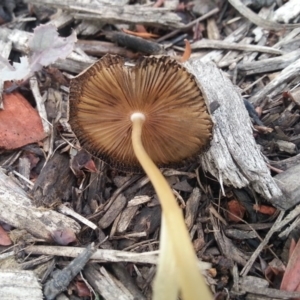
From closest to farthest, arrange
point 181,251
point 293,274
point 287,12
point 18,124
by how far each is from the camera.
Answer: point 181,251, point 293,274, point 18,124, point 287,12

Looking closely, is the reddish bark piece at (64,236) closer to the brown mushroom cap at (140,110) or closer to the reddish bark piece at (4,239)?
the reddish bark piece at (4,239)

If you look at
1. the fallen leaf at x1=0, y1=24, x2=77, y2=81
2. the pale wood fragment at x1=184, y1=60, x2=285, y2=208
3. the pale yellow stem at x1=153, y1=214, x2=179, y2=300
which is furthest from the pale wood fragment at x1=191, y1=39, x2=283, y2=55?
the pale yellow stem at x1=153, y1=214, x2=179, y2=300

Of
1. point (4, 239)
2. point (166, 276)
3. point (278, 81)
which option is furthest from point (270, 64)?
point (4, 239)

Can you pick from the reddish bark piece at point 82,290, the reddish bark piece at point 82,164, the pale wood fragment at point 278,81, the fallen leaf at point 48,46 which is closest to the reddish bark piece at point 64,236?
the reddish bark piece at point 82,290

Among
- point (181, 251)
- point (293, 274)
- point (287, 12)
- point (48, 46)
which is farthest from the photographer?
point (287, 12)

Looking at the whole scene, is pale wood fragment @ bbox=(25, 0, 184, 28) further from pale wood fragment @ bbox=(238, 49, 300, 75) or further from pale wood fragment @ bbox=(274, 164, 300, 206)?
pale wood fragment @ bbox=(274, 164, 300, 206)

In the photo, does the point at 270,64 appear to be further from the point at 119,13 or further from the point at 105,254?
the point at 105,254

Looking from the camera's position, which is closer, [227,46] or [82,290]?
[82,290]
